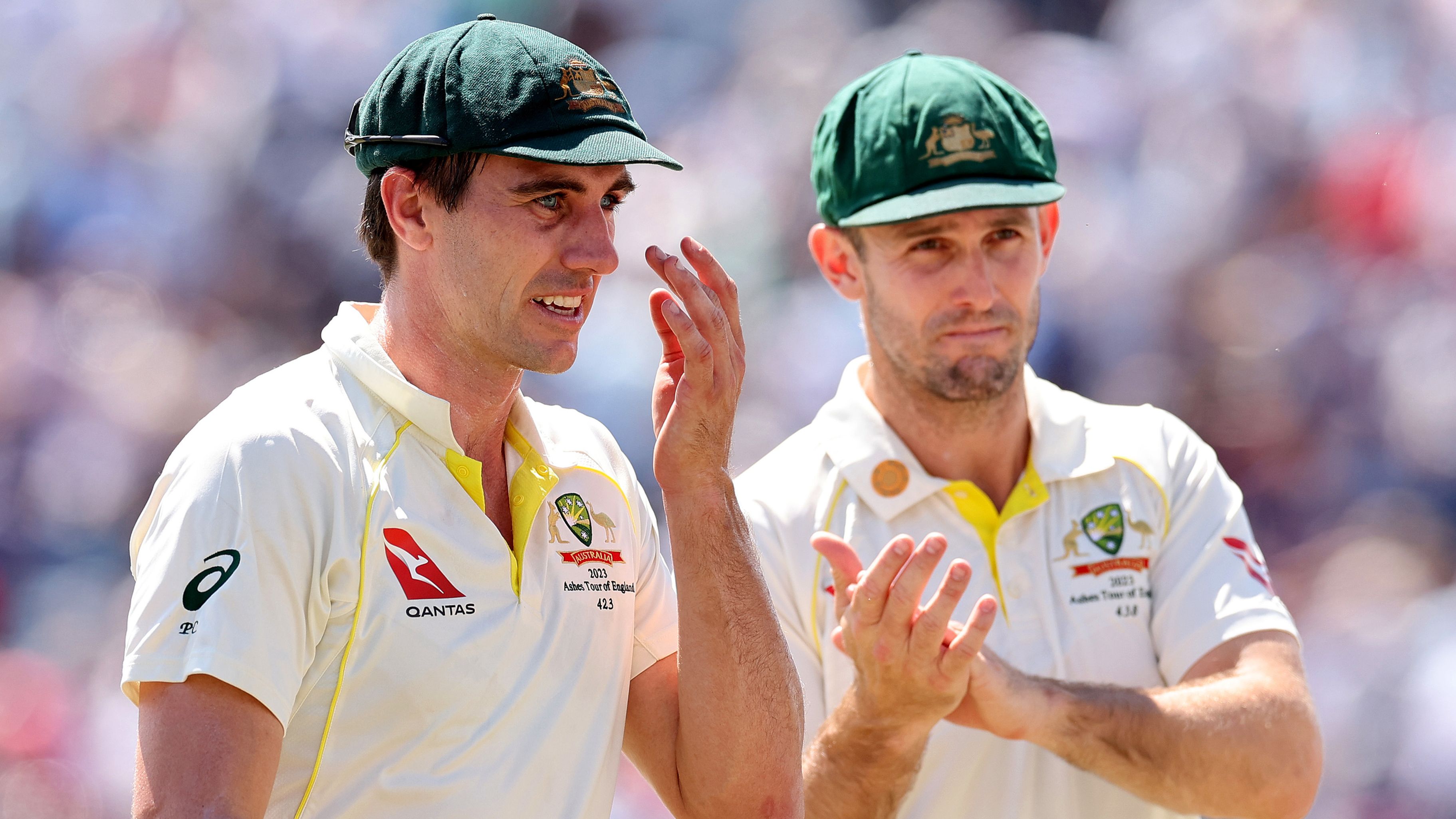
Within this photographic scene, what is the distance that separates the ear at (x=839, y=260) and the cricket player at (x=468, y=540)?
734mm

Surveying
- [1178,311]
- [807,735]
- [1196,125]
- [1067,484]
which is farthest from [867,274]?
[1196,125]

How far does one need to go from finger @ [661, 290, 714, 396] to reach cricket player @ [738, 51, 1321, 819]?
1.16 ft

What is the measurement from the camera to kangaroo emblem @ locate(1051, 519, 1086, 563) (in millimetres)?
2457

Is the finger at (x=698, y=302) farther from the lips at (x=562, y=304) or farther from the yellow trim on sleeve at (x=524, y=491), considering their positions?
the yellow trim on sleeve at (x=524, y=491)

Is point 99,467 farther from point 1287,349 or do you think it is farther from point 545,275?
point 1287,349

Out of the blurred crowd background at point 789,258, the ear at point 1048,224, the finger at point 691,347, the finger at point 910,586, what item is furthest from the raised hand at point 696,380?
the blurred crowd background at point 789,258

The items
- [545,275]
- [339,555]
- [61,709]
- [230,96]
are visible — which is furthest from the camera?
[230,96]

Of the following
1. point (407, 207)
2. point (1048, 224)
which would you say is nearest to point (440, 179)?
point (407, 207)

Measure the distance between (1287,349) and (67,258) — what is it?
4.80 meters

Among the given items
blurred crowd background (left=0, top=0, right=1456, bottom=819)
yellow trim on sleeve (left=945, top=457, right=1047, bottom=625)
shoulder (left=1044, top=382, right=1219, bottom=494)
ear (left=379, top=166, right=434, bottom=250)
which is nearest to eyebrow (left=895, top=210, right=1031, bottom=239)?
shoulder (left=1044, top=382, right=1219, bottom=494)

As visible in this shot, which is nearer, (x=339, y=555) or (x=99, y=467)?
(x=339, y=555)

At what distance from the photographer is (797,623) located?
7.96 feet

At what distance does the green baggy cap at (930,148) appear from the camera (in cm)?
251

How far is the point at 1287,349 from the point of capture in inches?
181
